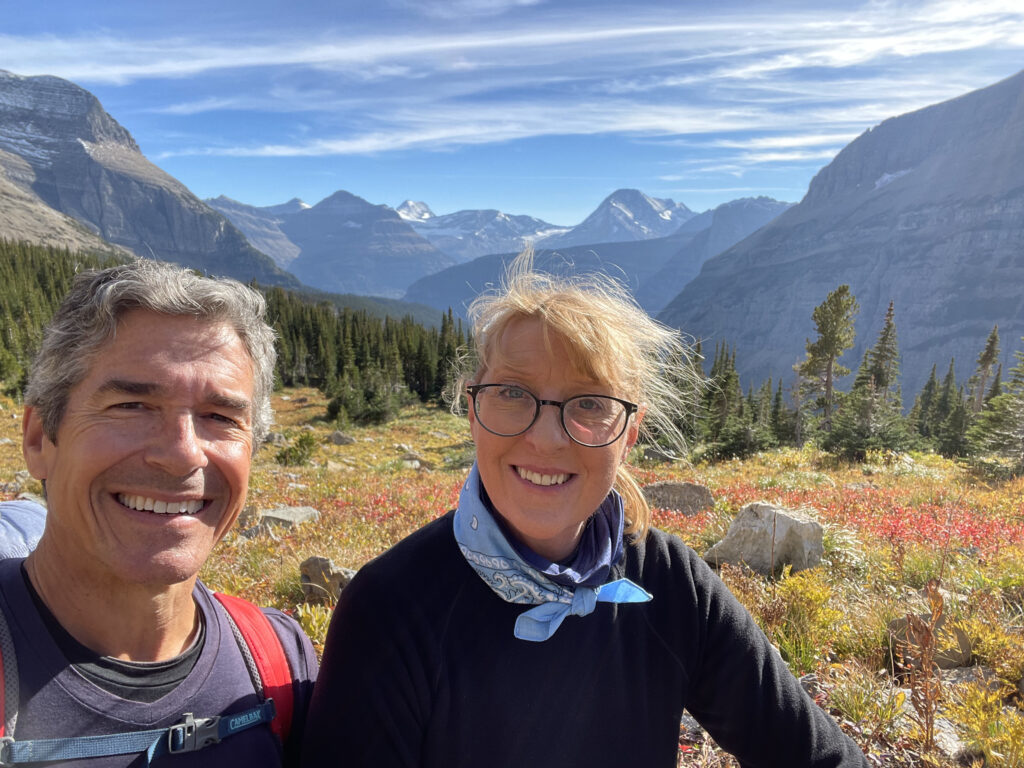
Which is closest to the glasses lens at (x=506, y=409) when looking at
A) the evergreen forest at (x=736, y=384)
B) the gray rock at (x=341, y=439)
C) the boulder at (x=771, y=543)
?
the evergreen forest at (x=736, y=384)

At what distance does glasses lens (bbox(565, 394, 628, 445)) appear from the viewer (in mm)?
1897

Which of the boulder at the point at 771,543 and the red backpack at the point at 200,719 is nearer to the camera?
the red backpack at the point at 200,719

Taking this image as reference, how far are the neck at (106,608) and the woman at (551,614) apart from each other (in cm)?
62

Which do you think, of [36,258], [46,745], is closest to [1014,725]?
[46,745]

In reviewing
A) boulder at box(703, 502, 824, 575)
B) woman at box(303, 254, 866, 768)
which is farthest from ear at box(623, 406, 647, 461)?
boulder at box(703, 502, 824, 575)

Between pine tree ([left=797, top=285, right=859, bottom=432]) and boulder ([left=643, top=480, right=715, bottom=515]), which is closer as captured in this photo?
boulder ([left=643, top=480, right=715, bottom=515])

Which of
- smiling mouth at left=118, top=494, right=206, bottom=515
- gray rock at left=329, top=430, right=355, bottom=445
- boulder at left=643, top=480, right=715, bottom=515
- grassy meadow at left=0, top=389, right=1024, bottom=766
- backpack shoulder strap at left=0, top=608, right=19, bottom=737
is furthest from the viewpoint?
gray rock at left=329, top=430, right=355, bottom=445

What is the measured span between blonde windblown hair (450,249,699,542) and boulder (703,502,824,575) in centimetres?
379

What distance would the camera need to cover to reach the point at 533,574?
1.86m

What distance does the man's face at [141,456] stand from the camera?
174cm

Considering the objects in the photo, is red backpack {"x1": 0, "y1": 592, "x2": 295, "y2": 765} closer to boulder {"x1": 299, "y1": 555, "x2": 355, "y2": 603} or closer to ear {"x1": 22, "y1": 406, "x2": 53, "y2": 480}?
ear {"x1": 22, "y1": 406, "x2": 53, "y2": 480}

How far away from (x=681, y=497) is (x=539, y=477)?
25.6ft

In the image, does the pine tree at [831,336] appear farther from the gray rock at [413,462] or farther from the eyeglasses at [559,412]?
the eyeglasses at [559,412]

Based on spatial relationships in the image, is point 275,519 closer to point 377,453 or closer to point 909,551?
point 909,551
